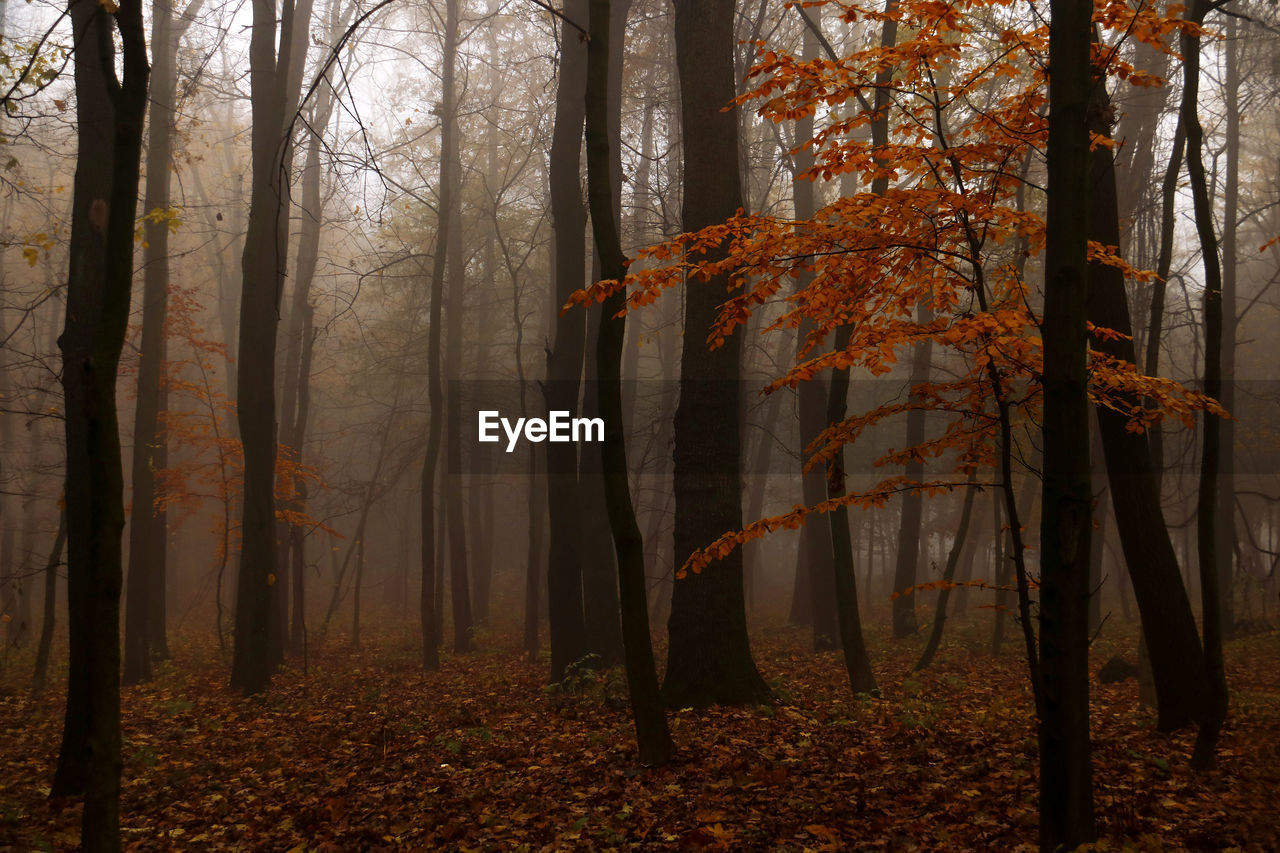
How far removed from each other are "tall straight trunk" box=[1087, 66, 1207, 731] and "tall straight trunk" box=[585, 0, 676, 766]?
385 cm

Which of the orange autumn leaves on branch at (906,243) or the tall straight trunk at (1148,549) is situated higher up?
the orange autumn leaves on branch at (906,243)

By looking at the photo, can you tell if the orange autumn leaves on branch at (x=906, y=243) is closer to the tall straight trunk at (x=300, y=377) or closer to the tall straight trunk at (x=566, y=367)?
the tall straight trunk at (x=566, y=367)

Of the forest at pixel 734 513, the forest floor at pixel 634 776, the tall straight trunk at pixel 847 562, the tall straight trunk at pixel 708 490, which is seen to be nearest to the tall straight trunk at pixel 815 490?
the forest at pixel 734 513

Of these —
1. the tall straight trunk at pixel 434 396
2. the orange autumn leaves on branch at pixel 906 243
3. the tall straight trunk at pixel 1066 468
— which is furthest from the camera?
the tall straight trunk at pixel 434 396

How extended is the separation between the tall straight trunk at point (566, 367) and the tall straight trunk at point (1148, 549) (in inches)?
235

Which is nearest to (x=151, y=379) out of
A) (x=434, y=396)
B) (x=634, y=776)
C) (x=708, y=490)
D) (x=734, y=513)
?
(x=434, y=396)

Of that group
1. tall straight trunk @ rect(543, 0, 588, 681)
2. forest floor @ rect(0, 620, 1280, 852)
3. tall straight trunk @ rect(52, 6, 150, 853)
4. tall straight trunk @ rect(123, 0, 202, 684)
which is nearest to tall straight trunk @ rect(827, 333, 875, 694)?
forest floor @ rect(0, 620, 1280, 852)

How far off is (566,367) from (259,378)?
13.2 ft

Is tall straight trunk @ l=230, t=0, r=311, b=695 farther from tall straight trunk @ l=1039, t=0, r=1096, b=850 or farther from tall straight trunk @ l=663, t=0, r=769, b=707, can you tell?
tall straight trunk @ l=1039, t=0, r=1096, b=850

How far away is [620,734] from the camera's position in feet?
22.5

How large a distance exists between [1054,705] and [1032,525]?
2079 cm

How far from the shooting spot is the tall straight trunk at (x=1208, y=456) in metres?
5.08

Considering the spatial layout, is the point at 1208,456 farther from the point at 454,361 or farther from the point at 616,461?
the point at 454,361

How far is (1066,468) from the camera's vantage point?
3863mm
